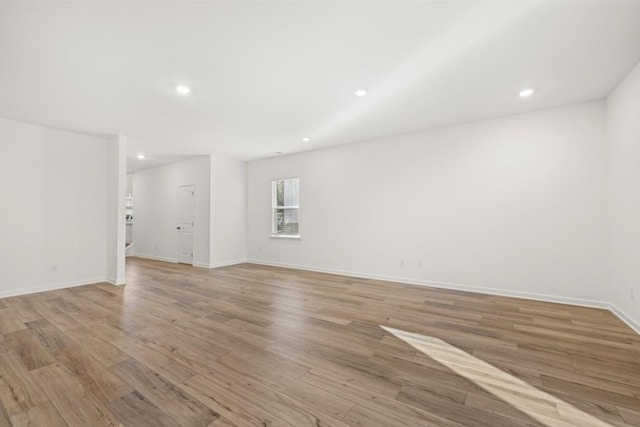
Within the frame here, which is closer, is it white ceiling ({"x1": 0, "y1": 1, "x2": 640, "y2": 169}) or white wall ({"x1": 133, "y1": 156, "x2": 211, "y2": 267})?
white ceiling ({"x1": 0, "y1": 1, "x2": 640, "y2": 169})

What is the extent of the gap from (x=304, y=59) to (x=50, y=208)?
195 inches

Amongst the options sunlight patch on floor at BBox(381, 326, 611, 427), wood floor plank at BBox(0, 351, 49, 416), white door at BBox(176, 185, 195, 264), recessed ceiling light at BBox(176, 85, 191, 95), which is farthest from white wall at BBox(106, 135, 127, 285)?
sunlight patch on floor at BBox(381, 326, 611, 427)

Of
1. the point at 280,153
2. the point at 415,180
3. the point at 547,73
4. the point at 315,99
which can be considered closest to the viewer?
the point at 547,73

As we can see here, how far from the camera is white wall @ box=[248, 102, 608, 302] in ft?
11.6

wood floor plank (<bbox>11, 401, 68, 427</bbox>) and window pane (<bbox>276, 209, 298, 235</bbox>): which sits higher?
window pane (<bbox>276, 209, 298, 235</bbox>)

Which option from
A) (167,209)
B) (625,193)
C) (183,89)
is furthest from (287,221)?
(625,193)

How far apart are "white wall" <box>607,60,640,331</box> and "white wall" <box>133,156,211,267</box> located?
22.5ft

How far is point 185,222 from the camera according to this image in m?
6.95

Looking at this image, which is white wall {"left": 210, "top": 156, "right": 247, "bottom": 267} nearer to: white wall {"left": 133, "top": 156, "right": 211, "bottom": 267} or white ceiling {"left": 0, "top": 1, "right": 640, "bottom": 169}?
white wall {"left": 133, "top": 156, "right": 211, "bottom": 267}

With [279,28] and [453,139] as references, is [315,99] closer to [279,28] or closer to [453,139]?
[279,28]

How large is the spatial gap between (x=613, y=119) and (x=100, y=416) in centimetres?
560

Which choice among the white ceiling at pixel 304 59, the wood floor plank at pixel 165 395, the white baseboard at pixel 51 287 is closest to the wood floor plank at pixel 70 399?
the wood floor plank at pixel 165 395

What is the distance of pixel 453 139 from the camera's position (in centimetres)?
438

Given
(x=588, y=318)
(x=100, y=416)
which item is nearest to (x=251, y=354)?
(x=100, y=416)
